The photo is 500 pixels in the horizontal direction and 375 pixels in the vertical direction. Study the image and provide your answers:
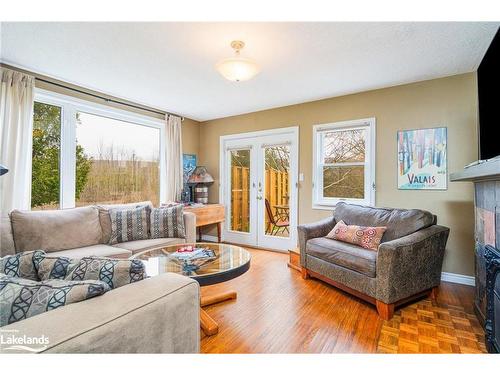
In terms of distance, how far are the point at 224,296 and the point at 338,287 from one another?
1121mm

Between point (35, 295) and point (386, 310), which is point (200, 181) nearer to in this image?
point (386, 310)

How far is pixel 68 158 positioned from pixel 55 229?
1084 mm

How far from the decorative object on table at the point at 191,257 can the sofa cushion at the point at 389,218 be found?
5.56 ft

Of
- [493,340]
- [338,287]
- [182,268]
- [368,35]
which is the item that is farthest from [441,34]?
[182,268]

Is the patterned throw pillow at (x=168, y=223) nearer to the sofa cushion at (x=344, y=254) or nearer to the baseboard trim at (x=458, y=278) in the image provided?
the sofa cushion at (x=344, y=254)

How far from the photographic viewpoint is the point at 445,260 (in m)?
2.96

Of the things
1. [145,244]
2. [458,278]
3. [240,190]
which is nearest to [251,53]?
[145,244]

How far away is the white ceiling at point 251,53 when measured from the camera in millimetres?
2035

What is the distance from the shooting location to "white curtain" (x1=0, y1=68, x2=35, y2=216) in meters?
2.58

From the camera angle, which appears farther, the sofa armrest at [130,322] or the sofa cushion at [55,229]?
the sofa cushion at [55,229]

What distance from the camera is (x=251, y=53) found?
241 cm

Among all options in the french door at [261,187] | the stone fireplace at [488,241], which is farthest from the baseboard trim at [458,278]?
the french door at [261,187]

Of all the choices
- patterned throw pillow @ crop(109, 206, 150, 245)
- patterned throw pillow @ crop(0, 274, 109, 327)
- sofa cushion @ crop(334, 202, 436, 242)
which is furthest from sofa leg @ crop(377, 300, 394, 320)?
patterned throw pillow @ crop(109, 206, 150, 245)
